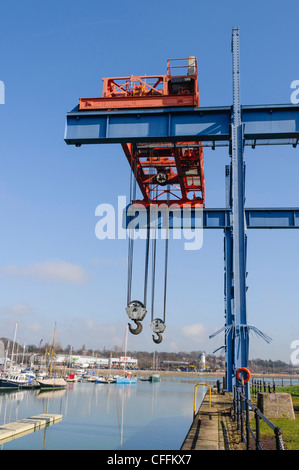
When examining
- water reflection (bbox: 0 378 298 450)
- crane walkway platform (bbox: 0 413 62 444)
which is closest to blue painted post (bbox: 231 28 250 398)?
water reflection (bbox: 0 378 298 450)

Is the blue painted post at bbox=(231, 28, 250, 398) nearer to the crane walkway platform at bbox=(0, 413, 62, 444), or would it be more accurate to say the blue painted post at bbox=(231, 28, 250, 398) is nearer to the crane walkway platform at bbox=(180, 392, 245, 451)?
Answer: the crane walkway platform at bbox=(180, 392, 245, 451)

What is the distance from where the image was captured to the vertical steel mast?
12008 mm

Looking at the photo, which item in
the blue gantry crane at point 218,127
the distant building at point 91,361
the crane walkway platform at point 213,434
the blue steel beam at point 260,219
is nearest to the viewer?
the crane walkway platform at point 213,434

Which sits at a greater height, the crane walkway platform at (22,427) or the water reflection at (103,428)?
the crane walkway platform at (22,427)

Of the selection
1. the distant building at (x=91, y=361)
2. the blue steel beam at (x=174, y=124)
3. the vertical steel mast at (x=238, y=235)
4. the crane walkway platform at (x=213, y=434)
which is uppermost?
the blue steel beam at (x=174, y=124)

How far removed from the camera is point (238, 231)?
12641 mm

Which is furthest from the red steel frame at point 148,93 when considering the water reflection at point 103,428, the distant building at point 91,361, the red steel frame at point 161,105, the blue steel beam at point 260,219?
the distant building at point 91,361

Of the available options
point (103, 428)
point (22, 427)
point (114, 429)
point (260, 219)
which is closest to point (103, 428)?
point (103, 428)

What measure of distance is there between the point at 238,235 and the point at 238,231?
0.45 ft

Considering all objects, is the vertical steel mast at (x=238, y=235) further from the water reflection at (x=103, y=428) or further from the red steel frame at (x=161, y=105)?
the water reflection at (x=103, y=428)

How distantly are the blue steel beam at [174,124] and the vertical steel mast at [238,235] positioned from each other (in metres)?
0.43

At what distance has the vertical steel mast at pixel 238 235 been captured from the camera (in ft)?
39.4
